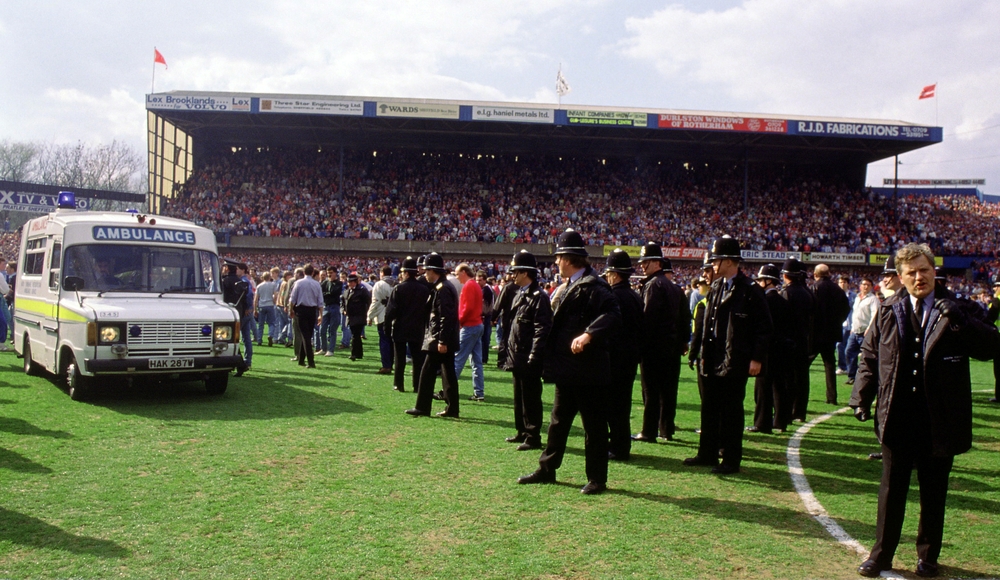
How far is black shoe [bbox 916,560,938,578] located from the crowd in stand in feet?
113

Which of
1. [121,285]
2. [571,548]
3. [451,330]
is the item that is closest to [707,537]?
[571,548]

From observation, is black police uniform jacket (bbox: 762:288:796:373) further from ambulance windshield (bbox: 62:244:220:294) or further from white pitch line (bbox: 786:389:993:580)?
ambulance windshield (bbox: 62:244:220:294)

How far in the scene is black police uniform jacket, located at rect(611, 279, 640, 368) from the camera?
6922 millimetres

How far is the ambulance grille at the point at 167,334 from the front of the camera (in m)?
8.72

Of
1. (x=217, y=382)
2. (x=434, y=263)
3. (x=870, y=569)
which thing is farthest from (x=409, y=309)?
(x=870, y=569)

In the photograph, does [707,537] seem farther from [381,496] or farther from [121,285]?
[121,285]

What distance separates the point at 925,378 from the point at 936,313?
14.2 inches

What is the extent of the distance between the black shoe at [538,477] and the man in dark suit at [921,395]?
2.42 metres

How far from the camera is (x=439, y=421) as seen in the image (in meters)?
8.65

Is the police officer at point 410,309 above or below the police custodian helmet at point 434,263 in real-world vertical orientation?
below

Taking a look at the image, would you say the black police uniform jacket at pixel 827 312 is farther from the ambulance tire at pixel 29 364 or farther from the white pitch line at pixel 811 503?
the ambulance tire at pixel 29 364

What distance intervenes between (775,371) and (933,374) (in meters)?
4.57

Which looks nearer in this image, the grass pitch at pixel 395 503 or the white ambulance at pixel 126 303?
the grass pitch at pixel 395 503

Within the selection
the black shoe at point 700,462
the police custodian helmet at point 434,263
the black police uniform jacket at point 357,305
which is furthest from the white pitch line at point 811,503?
the black police uniform jacket at point 357,305
